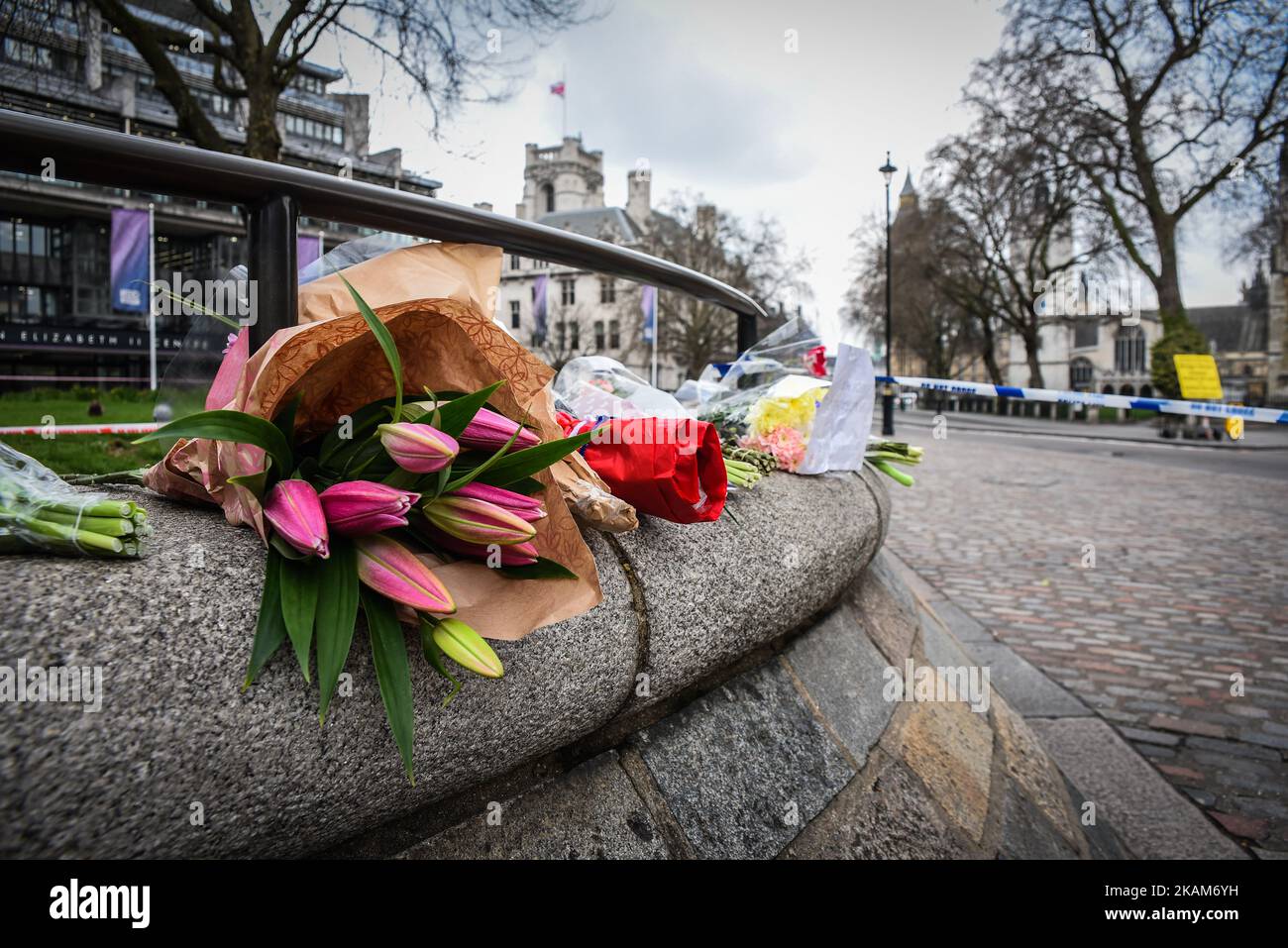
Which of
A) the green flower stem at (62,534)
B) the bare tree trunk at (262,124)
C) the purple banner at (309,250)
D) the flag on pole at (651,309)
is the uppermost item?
the flag on pole at (651,309)

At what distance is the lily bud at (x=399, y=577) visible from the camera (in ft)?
3.26

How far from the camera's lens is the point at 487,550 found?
1.14 meters

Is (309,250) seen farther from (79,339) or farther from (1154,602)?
(79,339)

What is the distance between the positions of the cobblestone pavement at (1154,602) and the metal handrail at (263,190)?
3185mm

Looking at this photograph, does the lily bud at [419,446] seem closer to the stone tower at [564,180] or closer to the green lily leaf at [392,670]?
the green lily leaf at [392,670]

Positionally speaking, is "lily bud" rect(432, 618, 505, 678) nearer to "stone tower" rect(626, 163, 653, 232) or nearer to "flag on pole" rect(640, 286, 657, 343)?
"flag on pole" rect(640, 286, 657, 343)

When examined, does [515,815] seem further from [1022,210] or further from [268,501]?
[1022,210]

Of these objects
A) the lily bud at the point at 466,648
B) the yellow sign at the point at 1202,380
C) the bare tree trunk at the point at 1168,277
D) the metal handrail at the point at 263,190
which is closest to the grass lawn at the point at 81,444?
the metal handrail at the point at 263,190

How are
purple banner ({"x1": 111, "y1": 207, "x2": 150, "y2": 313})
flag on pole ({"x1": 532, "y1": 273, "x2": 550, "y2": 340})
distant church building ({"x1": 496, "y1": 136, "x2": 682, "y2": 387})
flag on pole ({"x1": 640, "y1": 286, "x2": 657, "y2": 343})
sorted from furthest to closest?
distant church building ({"x1": 496, "y1": 136, "x2": 682, "y2": 387}), flag on pole ({"x1": 532, "y1": 273, "x2": 550, "y2": 340}), flag on pole ({"x1": 640, "y1": 286, "x2": 657, "y2": 343}), purple banner ({"x1": 111, "y1": 207, "x2": 150, "y2": 313})

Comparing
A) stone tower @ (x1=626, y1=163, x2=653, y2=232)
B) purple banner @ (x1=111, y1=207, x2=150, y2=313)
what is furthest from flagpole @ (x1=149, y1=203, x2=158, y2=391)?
stone tower @ (x1=626, y1=163, x2=653, y2=232)

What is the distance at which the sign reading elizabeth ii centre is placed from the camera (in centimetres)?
3702

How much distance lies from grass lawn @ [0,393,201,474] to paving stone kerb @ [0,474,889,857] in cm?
51

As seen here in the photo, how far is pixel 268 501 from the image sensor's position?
1041 mm
